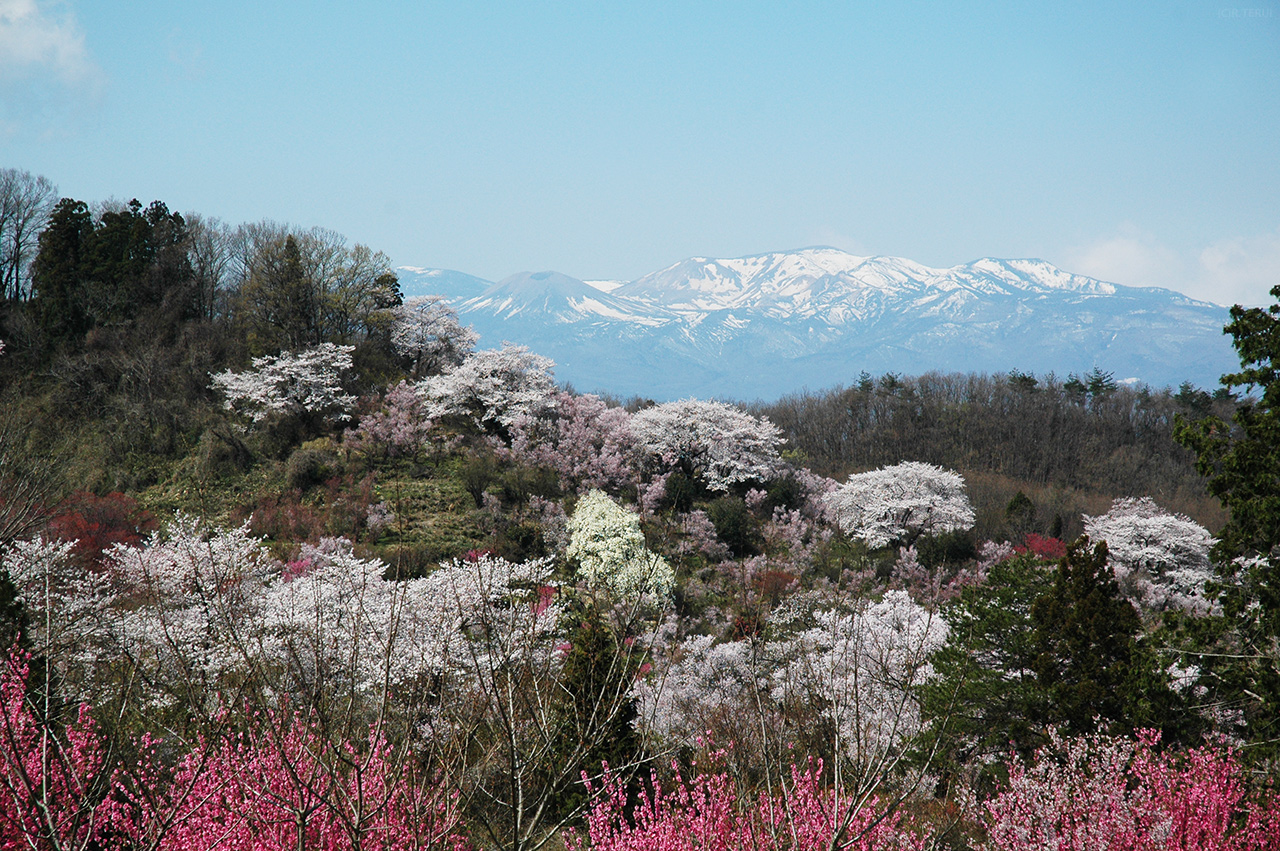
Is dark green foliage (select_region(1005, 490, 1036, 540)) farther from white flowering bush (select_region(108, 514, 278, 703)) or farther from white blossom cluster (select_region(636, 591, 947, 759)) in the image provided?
white flowering bush (select_region(108, 514, 278, 703))

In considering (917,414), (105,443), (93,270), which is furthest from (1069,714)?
(917,414)

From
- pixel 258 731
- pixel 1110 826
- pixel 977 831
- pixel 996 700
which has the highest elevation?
pixel 258 731

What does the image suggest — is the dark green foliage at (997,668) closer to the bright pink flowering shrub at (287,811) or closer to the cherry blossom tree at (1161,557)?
the bright pink flowering shrub at (287,811)

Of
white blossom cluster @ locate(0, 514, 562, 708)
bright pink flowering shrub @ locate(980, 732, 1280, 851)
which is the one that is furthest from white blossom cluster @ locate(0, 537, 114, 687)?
bright pink flowering shrub @ locate(980, 732, 1280, 851)

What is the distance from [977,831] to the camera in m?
9.30

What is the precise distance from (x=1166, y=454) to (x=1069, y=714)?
160 feet

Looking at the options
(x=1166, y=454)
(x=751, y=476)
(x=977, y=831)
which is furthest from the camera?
(x=1166, y=454)

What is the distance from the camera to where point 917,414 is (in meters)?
50.8

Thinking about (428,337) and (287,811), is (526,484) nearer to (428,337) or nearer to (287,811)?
(428,337)

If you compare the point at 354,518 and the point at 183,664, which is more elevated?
the point at 183,664

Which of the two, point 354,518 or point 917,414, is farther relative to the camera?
point 917,414

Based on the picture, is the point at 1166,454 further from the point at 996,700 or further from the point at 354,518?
the point at 354,518

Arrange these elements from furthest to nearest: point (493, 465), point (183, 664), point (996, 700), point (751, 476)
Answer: point (751, 476)
point (493, 465)
point (996, 700)
point (183, 664)

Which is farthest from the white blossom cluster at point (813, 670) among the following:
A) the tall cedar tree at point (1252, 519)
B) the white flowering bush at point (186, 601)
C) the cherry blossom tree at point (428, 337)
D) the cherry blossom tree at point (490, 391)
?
the cherry blossom tree at point (428, 337)
